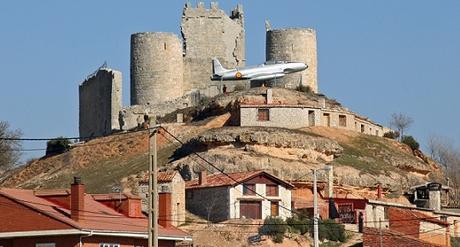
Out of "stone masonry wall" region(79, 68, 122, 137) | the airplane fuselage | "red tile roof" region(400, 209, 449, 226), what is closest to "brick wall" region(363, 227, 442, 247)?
"red tile roof" region(400, 209, 449, 226)

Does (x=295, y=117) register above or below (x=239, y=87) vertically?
below

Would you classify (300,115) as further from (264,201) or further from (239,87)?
(264,201)

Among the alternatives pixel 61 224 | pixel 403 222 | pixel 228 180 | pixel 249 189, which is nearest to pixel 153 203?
pixel 61 224

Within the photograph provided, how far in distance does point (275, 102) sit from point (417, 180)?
1184cm

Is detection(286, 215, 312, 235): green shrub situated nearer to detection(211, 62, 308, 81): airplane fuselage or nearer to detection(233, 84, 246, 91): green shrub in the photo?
→ detection(233, 84, 246, 91): green shrub

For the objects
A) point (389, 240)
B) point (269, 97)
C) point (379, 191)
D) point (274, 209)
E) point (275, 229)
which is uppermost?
point (269, 97)

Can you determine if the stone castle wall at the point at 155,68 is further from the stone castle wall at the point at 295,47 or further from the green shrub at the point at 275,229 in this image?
the green shrub at the point at 275,229

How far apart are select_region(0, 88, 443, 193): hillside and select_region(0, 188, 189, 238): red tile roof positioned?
110 feet

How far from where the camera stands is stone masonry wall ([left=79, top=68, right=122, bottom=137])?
113 metres

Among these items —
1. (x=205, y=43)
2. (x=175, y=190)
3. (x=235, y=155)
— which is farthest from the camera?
(x=205, y=43)

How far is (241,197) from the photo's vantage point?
71500mm

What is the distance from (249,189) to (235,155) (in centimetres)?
1415

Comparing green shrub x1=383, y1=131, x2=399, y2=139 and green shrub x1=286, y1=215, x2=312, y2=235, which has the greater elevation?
green shrub x1=383, y1=131, x2=399, y2=139

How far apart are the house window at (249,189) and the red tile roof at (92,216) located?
21422 millimetres
